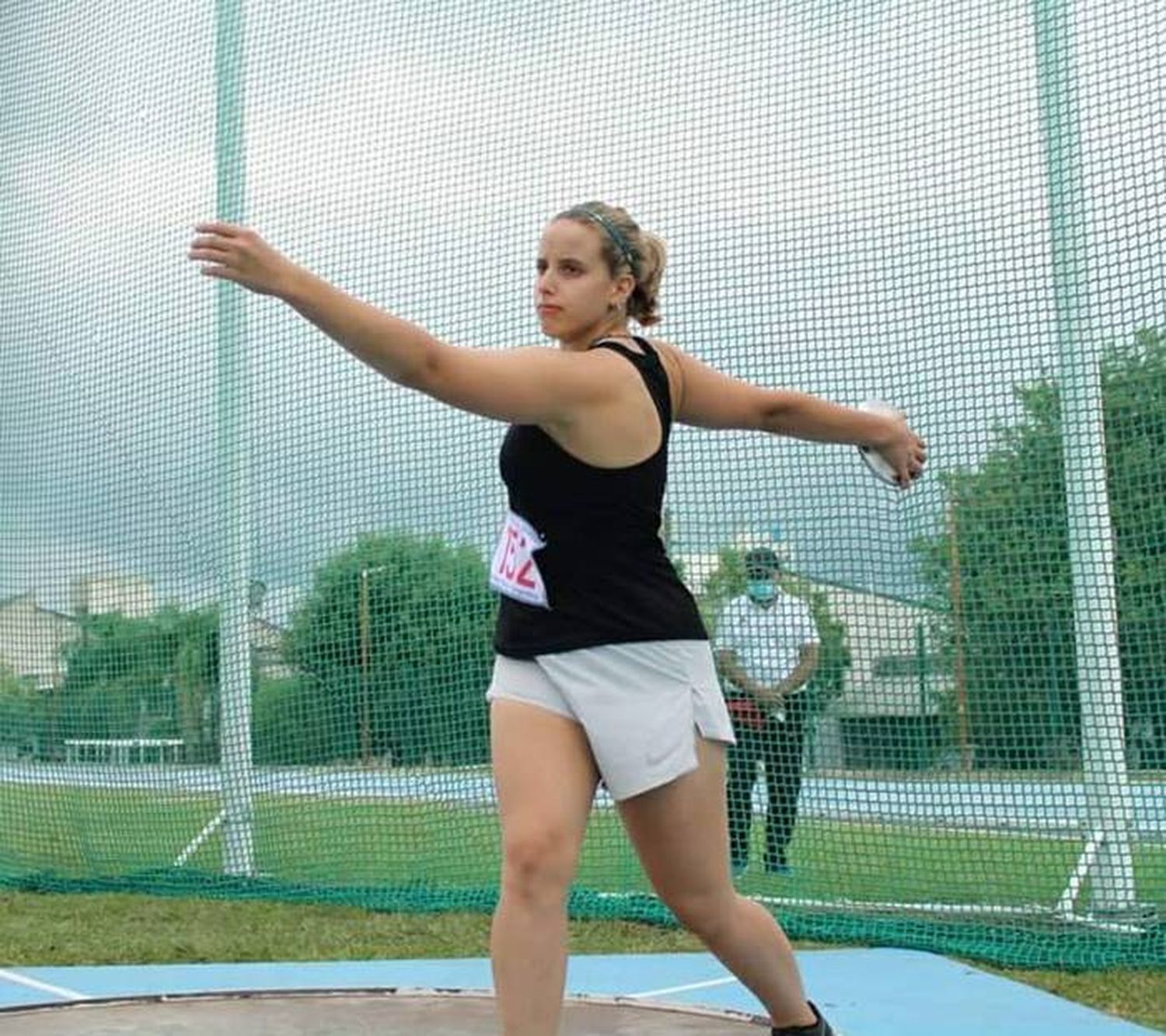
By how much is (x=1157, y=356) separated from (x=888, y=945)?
192 centimetres

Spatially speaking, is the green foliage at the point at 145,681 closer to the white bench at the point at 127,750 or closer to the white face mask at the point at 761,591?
the white bench at the point at 127,750

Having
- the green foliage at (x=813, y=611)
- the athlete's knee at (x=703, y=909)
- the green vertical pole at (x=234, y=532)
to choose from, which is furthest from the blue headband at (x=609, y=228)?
the green vertical pole at (x=234, y=532)

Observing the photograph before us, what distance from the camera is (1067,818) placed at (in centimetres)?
507

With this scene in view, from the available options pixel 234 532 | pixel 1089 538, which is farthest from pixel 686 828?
pixel 234 532

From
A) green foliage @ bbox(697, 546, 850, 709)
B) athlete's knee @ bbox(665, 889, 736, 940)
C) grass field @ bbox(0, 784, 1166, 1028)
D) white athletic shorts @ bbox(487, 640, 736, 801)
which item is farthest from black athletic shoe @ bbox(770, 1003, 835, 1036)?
green foliage @ bbox(697, 546, 850, 709)

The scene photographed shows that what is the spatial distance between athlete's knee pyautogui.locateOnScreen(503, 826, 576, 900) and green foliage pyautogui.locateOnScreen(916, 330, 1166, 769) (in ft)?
9.75

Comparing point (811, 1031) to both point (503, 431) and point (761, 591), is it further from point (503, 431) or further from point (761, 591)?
point (503, 431)

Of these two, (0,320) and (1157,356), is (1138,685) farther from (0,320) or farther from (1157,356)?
(0,320)

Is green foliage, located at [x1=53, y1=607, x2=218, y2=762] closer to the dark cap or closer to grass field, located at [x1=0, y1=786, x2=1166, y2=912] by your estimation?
grass field, located at [x1=0, y1=786, x2=1166, y2=912]

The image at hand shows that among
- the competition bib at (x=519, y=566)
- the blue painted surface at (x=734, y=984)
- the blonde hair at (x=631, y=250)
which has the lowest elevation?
the blue painted surface at (x=734, y=984)

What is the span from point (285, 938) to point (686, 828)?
311 cm

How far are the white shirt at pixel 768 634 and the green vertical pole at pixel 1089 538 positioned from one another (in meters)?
0.94

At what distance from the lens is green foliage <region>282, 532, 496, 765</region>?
6160mm

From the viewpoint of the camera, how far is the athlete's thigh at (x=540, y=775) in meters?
2.50
